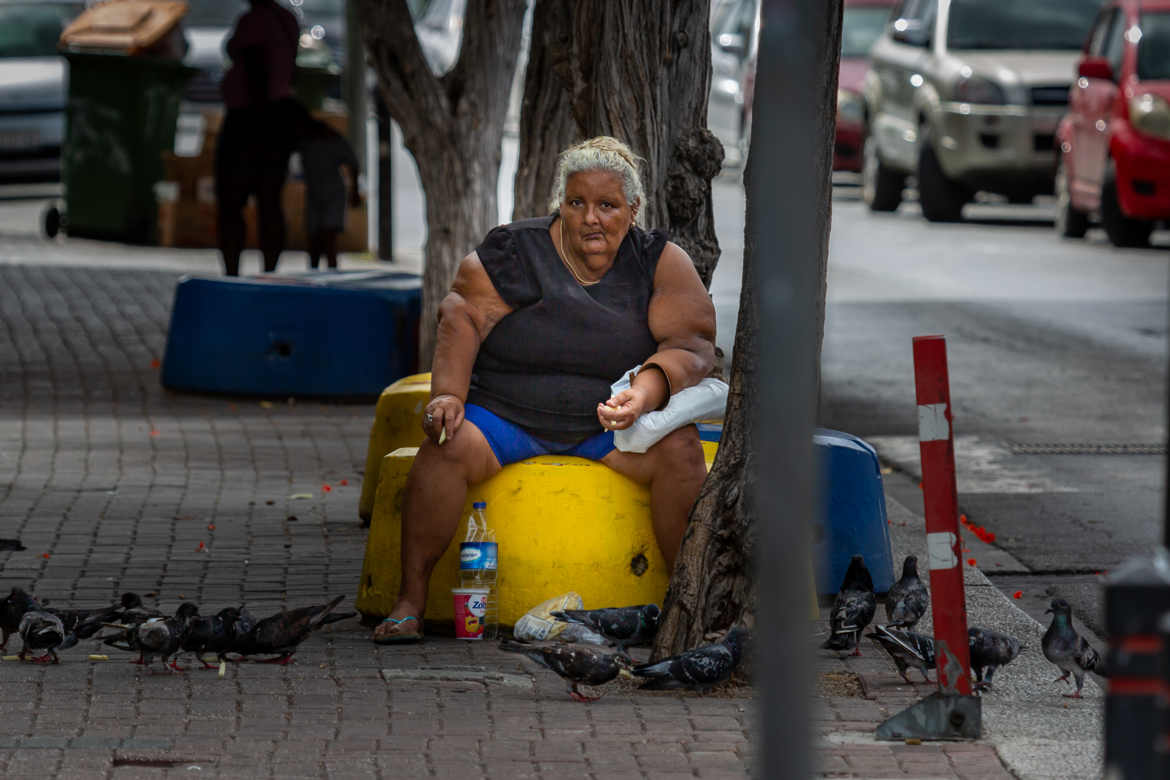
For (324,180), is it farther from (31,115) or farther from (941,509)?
(941,509)

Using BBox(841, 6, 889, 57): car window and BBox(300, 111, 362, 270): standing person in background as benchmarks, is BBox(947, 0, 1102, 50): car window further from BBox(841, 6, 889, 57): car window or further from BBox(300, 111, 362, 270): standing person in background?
BBox(300, 111, 362, 270): standing person in background

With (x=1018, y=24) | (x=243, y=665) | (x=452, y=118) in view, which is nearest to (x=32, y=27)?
(x=1018, y=24)

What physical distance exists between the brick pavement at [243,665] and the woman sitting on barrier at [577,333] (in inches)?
25.6

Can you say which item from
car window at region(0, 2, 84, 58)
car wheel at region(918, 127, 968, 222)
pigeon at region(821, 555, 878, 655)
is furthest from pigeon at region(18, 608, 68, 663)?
car window at region(0, 2, 84, 58)

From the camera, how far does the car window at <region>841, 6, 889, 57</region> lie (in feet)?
83.9

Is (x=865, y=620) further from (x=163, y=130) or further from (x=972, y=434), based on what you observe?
(x=163, y=130)

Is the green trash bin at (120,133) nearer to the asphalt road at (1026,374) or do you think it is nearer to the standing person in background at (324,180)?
the standing person in background at (324,180)

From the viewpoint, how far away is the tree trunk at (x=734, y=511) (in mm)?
5715

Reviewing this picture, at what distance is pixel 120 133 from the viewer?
59.2ft

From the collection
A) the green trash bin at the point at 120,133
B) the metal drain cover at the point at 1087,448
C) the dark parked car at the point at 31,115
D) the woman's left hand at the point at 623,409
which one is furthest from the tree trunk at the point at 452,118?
the dark parked car at the point at 31,115

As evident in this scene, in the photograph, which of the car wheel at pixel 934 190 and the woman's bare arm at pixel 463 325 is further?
the car wheel at pixel 934 190

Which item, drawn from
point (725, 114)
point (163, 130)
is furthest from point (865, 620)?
point (725, 114)

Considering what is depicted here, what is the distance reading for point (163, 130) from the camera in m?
18.1

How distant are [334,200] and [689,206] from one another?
6.77 m
